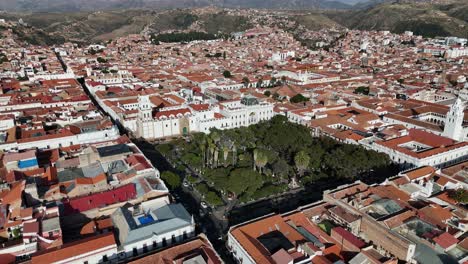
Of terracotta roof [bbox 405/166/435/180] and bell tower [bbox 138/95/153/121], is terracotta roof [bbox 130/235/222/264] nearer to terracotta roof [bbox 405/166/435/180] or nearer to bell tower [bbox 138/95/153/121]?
terracotta roof [bbox 405/166/435/180]

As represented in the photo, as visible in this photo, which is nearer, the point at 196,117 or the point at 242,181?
the point at 242,181

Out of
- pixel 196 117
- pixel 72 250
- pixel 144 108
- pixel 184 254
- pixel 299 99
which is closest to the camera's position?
pixel 72 250

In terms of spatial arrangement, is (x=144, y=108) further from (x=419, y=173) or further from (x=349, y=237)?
(x=419, y=173)

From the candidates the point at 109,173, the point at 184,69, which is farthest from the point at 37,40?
the point at 109,173

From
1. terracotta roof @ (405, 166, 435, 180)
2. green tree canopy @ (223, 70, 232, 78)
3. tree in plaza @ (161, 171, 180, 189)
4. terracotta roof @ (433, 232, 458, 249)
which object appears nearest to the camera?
terracotta roof @ (433, 232, 458, 249)

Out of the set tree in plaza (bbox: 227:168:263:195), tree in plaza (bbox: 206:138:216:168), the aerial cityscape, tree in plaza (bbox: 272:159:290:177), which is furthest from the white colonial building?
tree in plaza (bbox: 227:168:263:195)

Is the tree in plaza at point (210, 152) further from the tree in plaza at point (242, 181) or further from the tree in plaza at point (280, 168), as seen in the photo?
the tree in plaza at point (280, 168)

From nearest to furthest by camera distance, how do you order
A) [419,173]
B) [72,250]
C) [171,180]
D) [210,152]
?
[72,250] < [419,173] < [171,180] < [210,152]

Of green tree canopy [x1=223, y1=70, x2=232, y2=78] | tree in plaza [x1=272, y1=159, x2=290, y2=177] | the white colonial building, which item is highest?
green tree canopy [x1=223, y1=70, x2=232, y2=78]

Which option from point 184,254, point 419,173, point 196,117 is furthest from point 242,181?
point 196,117

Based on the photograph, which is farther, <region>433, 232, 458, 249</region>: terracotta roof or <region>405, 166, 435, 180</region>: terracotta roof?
<region>405, 166, 435, 180</region>: terracotta roof

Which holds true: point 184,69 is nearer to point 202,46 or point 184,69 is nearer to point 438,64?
point 202,46
